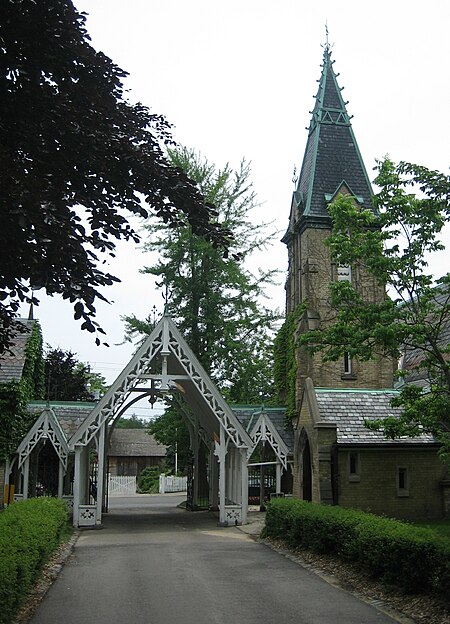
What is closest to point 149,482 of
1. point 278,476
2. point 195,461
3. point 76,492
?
point 195,461

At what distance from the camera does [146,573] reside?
1336 cm

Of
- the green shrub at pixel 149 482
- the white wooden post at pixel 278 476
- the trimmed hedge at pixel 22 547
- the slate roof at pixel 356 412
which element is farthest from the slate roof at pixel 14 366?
the green shrub at pixel 149 482

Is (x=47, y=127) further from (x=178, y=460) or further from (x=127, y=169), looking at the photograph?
(x=178, y=460)

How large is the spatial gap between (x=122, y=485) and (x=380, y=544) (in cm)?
5288

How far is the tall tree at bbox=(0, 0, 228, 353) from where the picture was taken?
7.38m

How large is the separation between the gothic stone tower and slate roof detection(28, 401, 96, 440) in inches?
382

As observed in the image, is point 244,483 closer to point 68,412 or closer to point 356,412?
point 356,412

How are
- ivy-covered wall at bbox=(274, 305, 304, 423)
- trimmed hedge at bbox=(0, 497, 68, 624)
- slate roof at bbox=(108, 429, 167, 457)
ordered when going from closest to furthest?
trimmed hedge at bbox=(0, 497, 68, 624) < ivy-covered wall at bbox=(274, 305, 304, 423) < slate roof at bbox=(108, 429, 167, 457)

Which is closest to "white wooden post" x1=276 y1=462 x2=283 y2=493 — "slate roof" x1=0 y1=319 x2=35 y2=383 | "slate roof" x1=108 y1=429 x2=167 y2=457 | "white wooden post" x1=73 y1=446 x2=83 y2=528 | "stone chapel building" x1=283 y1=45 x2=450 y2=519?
"stone chapel building" x1=283 y1=45 x2=450 y2=519

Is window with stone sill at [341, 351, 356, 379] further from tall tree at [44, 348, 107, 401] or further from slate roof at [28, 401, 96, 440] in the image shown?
tall tree at [44, 348, 107, 401]

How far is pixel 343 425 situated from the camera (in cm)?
2358

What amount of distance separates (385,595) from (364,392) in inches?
579

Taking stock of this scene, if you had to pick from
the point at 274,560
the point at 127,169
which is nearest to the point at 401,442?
the point at 274,560

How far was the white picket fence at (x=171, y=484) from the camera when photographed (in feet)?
190
